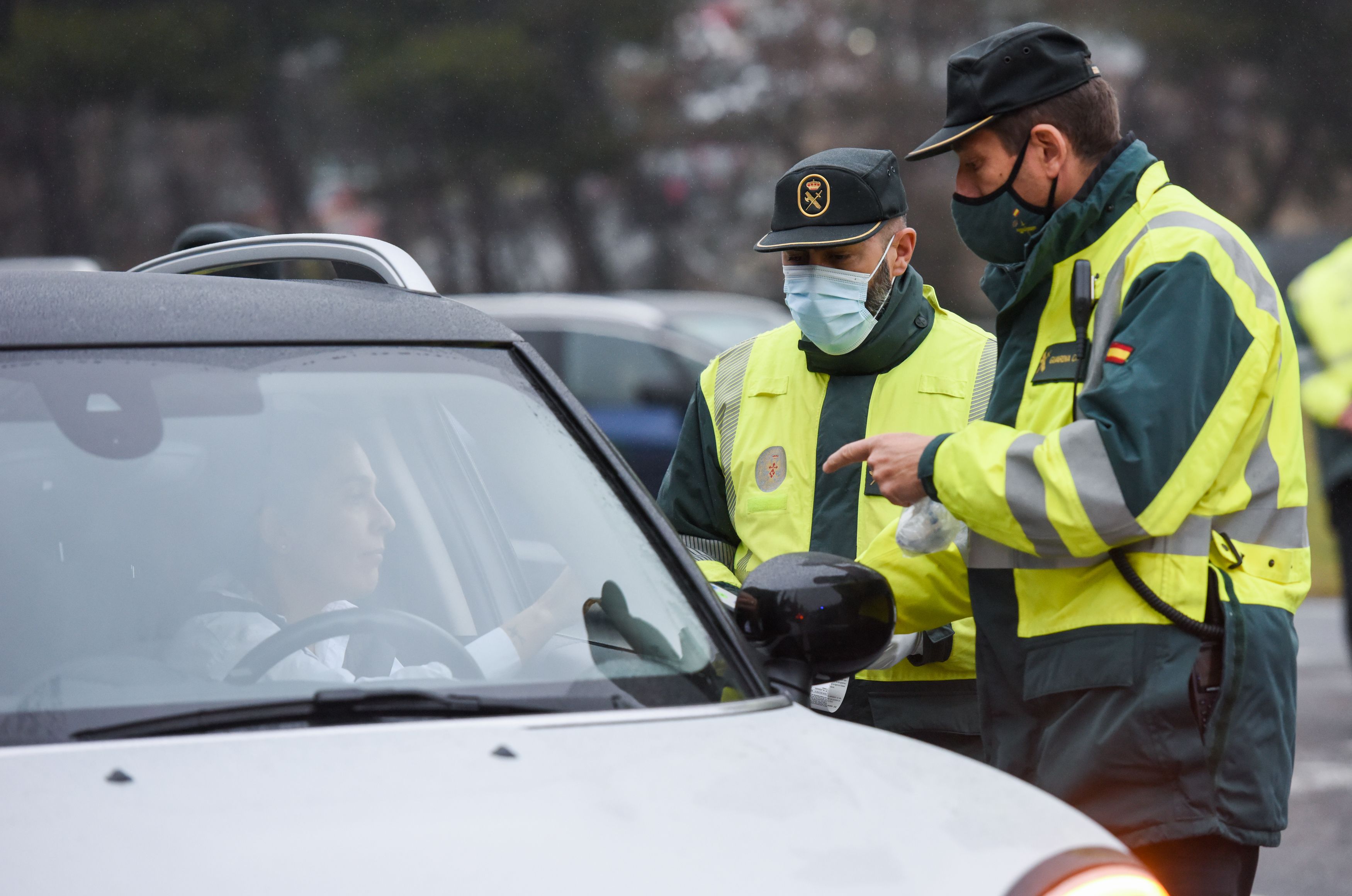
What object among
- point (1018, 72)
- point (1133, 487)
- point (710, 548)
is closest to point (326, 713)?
point (1133, 487)

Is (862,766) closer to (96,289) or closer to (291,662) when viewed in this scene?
(291,662)

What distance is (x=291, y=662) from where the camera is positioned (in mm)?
2150

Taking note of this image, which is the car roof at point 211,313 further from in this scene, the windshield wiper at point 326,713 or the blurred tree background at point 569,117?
the blurred tree background at point 569,117

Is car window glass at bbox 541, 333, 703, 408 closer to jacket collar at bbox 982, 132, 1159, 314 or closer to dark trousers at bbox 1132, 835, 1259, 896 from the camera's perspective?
jacket collar at bbox 982, 132, 1159, 314

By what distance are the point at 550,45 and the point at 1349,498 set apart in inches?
716

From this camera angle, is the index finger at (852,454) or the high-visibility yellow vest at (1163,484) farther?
the index finger at (852,454)

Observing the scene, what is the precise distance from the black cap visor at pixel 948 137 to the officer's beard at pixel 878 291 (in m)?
0.66

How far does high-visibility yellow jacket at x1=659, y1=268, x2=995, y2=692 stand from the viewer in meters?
3.15

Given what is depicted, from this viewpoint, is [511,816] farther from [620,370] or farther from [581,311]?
[581,311]

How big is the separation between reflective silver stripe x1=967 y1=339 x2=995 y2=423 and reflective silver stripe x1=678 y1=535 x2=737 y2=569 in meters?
0.61

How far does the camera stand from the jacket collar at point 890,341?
10.6 ft

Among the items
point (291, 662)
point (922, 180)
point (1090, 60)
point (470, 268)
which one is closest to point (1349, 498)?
point (1090, 60)

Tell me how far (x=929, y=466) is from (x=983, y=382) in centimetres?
77

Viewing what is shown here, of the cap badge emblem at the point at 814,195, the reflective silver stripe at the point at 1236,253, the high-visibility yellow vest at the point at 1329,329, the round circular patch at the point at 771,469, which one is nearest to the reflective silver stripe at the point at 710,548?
the round circular patch at the point at 771,469
